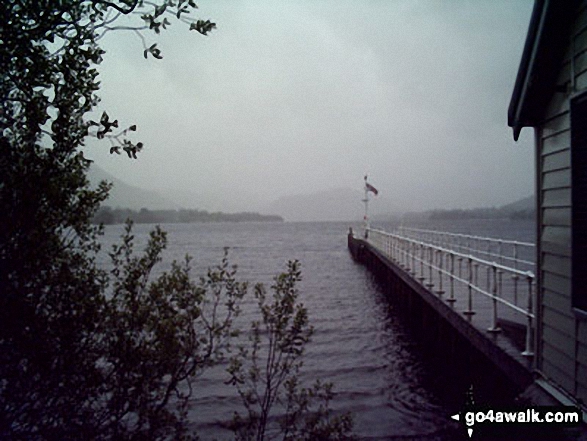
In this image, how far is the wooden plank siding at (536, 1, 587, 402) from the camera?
15.9ft

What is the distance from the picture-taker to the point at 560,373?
5156 mm

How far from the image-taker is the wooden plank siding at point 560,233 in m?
4.83

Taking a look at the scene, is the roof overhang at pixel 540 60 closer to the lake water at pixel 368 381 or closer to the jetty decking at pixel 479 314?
the jetty decking at pixel 479 314

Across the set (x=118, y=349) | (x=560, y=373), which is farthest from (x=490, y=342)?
(x=118, y=349)

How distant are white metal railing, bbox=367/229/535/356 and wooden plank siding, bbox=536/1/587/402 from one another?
74 centimetres

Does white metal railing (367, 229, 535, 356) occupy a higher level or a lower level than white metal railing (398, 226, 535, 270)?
lower

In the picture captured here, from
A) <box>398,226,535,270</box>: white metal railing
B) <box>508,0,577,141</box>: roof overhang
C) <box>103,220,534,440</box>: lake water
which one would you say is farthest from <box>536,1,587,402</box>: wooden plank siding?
<box>103,220,534,440</box>: lake water

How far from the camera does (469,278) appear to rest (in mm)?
8945

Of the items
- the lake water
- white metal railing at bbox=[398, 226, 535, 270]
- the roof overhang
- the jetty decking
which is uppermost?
the roof overhang

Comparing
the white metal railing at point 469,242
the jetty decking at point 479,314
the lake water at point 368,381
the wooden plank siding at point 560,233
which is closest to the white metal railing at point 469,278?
the jetty decking at point 479,314

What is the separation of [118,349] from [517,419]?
13.5 feet

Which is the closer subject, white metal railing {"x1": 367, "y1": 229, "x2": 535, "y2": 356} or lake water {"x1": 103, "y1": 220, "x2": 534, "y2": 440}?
white metal railing {"x1": 367, "y1": 229, "x2": 535, "y2": 356}

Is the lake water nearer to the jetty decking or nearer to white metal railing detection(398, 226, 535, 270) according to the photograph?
the jetty decking

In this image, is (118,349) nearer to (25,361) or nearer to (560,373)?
(25,361)
